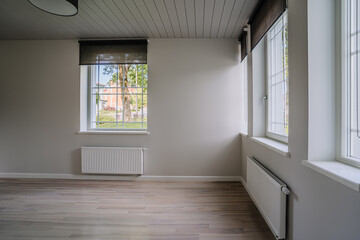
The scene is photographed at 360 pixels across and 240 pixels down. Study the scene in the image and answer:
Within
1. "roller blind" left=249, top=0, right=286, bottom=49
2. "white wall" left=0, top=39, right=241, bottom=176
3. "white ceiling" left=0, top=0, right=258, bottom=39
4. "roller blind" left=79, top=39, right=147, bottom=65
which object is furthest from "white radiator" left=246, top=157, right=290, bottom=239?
"roller blind" left=79, top=39, right=147, bottom=65

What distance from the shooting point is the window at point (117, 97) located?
3539 mm

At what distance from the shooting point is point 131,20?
106 inches

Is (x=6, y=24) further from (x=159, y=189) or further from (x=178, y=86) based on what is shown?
(x=159, y=189)

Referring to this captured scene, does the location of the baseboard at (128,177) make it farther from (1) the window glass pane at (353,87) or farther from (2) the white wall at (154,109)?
(1) the window glass pane at (353,87)

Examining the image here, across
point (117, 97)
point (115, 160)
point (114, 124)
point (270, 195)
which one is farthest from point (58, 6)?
point (270, 195)

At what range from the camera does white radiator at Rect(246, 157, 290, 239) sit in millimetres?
1609

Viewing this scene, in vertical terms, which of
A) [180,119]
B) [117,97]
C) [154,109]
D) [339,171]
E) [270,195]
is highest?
[117,97]

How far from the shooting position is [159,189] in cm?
295

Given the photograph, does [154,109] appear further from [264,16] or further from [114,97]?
[264,16]

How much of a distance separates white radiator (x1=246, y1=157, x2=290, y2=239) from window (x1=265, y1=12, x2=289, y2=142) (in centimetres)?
47

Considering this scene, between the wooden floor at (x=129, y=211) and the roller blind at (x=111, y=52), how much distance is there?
2225mm

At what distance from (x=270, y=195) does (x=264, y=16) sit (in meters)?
2.00

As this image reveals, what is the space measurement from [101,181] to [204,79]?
2657 mm

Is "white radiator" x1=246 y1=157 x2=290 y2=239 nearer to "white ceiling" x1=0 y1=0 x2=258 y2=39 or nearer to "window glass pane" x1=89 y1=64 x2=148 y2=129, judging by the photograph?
"white ceiling" x1=0 y1=0 x2=258 y2=39
